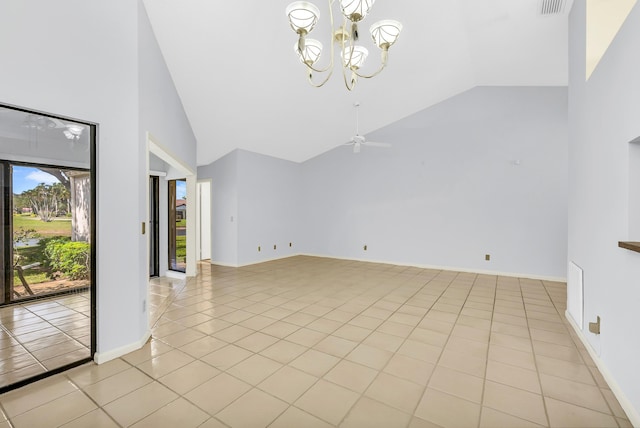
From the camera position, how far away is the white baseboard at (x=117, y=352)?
2338 mm

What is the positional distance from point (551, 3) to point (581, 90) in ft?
3.85

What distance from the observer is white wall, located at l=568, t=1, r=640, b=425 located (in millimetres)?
1738

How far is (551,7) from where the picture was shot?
3223 mm

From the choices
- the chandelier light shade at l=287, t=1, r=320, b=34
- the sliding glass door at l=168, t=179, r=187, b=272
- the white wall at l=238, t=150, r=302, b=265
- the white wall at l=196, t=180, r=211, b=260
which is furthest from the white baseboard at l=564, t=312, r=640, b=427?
the white wall at l=196, t=180, r=211, b=260

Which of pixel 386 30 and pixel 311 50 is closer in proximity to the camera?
pixel 386 30

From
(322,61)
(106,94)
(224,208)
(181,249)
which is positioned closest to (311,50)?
(322,61)

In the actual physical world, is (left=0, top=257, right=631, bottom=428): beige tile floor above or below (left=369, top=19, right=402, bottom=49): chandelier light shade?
below

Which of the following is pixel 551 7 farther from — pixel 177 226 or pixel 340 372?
Answer: pixel 177 226

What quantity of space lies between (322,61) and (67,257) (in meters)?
3.75

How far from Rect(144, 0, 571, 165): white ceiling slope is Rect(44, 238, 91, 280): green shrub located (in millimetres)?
2357

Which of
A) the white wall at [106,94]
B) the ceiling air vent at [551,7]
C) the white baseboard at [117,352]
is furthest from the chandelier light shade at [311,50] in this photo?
the white baseboard at [117,352]

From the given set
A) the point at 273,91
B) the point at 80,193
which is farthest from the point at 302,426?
the point at 273,91

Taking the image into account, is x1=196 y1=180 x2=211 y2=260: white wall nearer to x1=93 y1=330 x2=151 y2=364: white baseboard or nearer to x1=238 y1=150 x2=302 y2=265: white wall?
x1=238 y1=150 x2=302 y2=265: white wall

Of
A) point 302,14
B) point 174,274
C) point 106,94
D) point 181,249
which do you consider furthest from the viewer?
point 181,249
